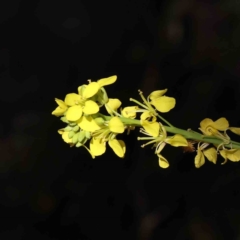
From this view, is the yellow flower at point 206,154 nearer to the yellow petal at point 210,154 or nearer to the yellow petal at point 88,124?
the yellow petal at point 210,154

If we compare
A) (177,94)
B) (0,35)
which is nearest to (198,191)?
(177,94)

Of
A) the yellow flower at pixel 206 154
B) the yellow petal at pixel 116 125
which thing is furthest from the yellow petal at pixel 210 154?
the yellow petal at pixel 116 125

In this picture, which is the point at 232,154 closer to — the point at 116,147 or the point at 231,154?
the point at 231,154

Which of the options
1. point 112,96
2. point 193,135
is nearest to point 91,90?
point 193,135

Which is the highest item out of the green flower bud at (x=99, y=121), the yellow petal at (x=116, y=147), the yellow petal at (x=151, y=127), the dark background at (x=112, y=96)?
the green flower bud at (x=99, y=121)

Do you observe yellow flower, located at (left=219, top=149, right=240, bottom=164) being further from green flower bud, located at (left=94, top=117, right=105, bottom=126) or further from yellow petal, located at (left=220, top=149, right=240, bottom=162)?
green flower bud, located at (left=94, top=117, right=105, bottom=126)

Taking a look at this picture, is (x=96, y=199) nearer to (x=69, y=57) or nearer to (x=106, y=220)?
(x=106, y=220)

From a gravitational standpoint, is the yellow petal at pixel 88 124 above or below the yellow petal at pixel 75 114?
below

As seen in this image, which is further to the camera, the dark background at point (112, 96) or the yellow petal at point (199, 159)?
the dark background at point (112, 96)
